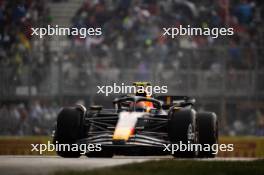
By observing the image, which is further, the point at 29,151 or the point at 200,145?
the point at 29,151

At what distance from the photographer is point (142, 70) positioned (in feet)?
95.5

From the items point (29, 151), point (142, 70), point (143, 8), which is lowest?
point (29, 151)

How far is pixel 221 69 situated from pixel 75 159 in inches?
456

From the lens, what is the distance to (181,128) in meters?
17.0

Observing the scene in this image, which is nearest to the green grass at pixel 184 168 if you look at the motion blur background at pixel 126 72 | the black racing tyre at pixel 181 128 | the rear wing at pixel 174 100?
the black racing tyre at pixel 181 128

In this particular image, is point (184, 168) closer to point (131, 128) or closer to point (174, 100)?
point (131, 128)

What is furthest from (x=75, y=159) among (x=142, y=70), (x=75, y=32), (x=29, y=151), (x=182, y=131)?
(x=75, y=32)

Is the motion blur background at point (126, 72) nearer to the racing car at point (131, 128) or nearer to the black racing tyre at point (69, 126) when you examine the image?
the racing car at point (131, 128)

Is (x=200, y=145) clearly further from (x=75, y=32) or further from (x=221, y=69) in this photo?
(x=75, y=32)

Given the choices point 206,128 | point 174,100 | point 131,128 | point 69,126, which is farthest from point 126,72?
point 131,128

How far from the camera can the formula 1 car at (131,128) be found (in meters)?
17.0

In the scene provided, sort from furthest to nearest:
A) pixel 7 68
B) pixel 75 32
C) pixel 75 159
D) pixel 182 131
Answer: pixel 75 32, pixel 7 68, pixel 75 159, pixel 182 131

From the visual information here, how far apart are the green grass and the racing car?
1.46ft

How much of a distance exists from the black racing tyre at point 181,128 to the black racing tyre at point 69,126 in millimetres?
1568
